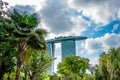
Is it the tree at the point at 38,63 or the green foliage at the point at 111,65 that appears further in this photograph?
the tree at the point at 38,63

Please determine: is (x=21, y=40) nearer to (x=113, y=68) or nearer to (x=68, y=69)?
(x=113, y=68)

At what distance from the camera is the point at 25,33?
84.3 ft

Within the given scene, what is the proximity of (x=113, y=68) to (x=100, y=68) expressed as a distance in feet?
9.86

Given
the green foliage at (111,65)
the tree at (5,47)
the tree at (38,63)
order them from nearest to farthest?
the tree at (5,47) < the green foliage at (111,65) < the tree at (38,63)

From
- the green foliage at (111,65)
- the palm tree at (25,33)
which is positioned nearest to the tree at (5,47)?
the palm tree at (25,33)

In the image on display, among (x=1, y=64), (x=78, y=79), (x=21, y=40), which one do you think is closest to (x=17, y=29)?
(x=21, y=40)

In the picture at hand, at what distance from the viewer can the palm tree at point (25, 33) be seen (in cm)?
2573

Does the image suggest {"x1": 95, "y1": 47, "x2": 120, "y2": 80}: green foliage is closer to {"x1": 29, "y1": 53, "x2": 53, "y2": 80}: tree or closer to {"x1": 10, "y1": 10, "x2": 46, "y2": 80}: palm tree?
{"x1": 29, "y1": 53, "x2": 53, "y2": 80}: tree

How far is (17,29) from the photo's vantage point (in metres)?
25.9

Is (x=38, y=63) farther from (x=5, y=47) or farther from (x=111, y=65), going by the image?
(x=5, y=47)

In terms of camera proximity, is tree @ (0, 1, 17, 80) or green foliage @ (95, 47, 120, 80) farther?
green foliage @ (95, 47, 120, 80)

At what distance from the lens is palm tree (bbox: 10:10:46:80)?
25.7m

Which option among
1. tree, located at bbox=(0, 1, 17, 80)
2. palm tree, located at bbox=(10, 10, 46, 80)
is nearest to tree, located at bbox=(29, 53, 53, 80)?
tree, located at bbox=(0, 1, 17, 80)

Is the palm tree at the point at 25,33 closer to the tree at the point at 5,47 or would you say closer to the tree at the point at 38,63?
the tree at the point at 5,47
